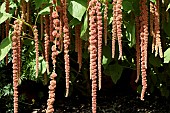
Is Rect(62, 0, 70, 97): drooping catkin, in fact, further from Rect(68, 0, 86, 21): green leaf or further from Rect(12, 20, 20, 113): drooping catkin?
Rect(12, 20, 20, 113): drooping catkin

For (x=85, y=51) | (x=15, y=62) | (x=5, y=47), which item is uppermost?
(x=85, y=51)

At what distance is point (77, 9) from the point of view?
2.41 metres

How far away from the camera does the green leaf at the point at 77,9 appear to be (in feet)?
7.92

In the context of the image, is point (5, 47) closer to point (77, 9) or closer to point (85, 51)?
point (77, 9)

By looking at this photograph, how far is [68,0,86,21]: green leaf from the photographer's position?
2414 millimetres

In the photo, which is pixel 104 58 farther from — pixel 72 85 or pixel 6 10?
pixel 72 85

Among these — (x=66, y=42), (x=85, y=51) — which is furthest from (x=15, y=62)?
(x=85, y=51)

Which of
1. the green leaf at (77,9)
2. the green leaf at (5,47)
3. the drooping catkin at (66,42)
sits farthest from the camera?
the green leaf at (5,47)

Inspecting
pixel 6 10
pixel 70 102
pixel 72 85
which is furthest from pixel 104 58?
pixel 70 102

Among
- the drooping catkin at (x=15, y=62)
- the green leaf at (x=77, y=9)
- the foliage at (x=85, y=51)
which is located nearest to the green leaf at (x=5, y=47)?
the foliage at (x=85, y=51)

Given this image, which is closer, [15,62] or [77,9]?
[15,62]

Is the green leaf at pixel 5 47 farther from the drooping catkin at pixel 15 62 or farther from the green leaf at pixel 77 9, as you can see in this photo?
the green leaf at pixel 77 9

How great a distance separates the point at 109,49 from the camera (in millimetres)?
3334

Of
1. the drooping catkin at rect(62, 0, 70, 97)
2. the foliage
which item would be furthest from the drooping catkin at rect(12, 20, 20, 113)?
the drooping catkin at rect(62, 0, 70, 97)
